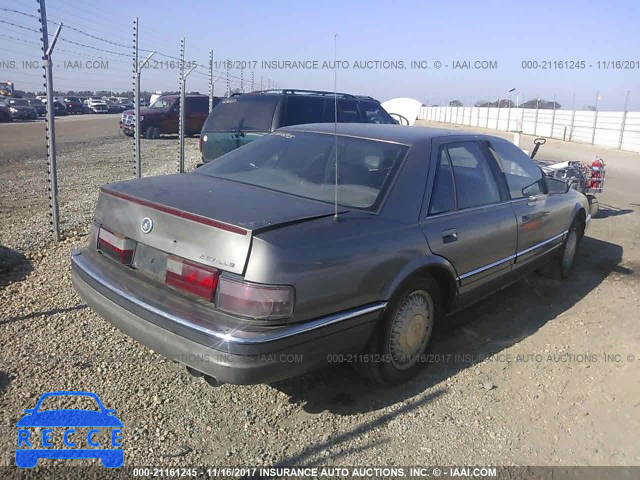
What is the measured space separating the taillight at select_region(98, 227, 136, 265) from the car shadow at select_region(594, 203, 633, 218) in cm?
831

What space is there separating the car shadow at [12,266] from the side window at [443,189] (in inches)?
143

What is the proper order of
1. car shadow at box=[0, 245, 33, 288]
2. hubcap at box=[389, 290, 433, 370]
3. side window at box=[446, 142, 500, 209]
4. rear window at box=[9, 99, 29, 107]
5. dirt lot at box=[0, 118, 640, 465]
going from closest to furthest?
dirt lot at box=[0, 118, 640, 465] → hubcap at box=[389, 290, 433, 370] → side window at box=[446, 142, 500, 209] → car shadow at box=[0, 245, 33, 288] → rear window at box=[9, 99, 29, 107]

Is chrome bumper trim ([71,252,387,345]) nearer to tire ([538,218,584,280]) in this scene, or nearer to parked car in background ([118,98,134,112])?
tire ([538,218,584,280])

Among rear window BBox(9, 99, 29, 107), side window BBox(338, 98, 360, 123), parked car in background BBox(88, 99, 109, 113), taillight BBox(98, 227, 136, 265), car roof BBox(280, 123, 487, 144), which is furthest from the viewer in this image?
parked car in background BBox(88, 99, 109, 113)

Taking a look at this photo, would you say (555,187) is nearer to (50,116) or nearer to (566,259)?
(566,259)

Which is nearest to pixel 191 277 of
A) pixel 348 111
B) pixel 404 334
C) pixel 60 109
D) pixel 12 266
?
pixel 404 334

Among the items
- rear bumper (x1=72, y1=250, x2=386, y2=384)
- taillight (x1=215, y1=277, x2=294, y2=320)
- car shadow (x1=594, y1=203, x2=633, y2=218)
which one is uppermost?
taillight (x1=215, y1=277, x2=294, y2=320)

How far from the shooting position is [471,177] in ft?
13.0

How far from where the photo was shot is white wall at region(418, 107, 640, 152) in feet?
84.3

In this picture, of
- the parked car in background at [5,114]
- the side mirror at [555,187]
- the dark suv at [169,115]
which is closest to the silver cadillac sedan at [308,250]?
the side mirror at [555,187]

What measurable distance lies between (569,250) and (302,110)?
459 cm

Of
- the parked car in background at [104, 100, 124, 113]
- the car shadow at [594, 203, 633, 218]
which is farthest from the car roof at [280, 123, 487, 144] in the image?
the parked car in background at [104, 100, 124, 113]

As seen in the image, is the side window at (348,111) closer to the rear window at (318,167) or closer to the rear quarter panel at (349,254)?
the rear window at (318,167)

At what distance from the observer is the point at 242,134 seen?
8320mm
